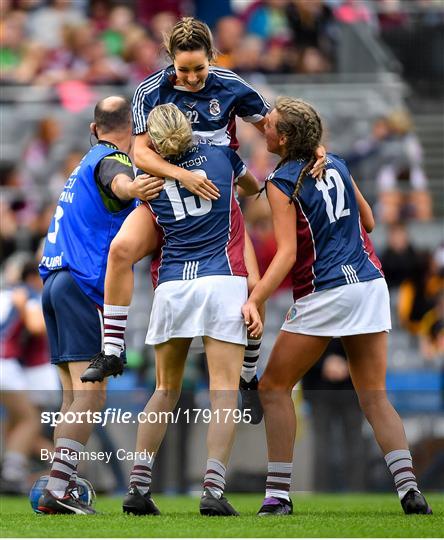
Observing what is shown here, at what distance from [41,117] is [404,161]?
4182mm

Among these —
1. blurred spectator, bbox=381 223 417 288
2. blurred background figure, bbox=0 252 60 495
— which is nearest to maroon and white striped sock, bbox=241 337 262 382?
blurred background figure, bbox=0 252 60 495

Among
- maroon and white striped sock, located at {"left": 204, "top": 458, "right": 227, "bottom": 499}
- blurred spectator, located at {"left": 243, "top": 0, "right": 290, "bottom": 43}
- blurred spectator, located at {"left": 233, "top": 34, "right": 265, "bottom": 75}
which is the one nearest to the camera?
maroon and white striped sock, located at {"left": 204, "top": 458, "right": 227, "bottom": 499}

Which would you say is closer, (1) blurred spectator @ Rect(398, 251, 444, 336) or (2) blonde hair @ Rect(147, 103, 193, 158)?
(2) blonde hair @ Rect(147, 103, 193, 158)

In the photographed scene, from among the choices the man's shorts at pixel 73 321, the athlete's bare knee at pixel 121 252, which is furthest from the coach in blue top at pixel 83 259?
the athlete's bare knee at pixel 121 252

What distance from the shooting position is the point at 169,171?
7.03 meters

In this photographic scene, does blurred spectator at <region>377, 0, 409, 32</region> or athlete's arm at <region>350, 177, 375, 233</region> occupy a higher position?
athlete's arm at <region>350, 177, 375, 233</region>

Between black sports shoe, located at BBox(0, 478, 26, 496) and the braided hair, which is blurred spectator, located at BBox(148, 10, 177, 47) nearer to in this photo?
black sports shoe, located at BBox(0, 478, 26, 496)

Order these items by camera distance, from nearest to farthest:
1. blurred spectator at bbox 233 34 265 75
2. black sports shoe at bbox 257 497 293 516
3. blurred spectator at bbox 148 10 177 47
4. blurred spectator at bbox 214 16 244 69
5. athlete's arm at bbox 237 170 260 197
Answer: black sports shoe at bbox 257 497 293 516 < athlete's arm at bbox 237 170 260 197 < blurred spectator at bbox 233 34 265 75 < blurred spectator at bbox 214 16 244 69 < blurred spectator at bbox 148 10 177 47

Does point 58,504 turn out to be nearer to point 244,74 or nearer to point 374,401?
point 374,401

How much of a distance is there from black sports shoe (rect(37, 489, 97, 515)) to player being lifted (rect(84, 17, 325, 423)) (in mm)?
723

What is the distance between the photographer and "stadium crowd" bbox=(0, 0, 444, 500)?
14.4 metres

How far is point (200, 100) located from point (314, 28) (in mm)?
10108

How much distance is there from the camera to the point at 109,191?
293 inches

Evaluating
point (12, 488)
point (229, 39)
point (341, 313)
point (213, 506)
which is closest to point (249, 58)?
point (229, 39)
